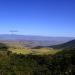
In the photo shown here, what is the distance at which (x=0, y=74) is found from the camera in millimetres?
10578

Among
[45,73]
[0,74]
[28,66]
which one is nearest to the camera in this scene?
[0,74]

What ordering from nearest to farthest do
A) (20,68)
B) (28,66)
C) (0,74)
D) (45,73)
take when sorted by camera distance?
(0,74) → (45,73) → (20,68) → (28,66)

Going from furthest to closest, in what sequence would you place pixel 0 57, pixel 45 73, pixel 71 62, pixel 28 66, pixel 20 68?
pixel 0 57, pixel 71 62, pixel 28 66, pixel 20 68, pixel 45 73

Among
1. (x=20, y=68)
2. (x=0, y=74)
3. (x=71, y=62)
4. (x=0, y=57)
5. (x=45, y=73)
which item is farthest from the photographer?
(x=0, y=57)

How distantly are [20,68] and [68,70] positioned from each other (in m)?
2.90

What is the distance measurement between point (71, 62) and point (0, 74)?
17.9 feet

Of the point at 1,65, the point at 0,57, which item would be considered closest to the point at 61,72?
the point at 1,65

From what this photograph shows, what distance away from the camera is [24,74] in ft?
35.6

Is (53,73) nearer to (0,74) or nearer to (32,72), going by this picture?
(32,72)

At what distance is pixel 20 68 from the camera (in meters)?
12.2

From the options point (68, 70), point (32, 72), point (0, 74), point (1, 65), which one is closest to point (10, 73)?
point (0, 74)

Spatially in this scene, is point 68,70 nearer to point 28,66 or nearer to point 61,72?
point 61,72

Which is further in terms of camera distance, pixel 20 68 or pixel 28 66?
pixel 28 66

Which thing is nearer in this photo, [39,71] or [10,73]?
[10,73]
